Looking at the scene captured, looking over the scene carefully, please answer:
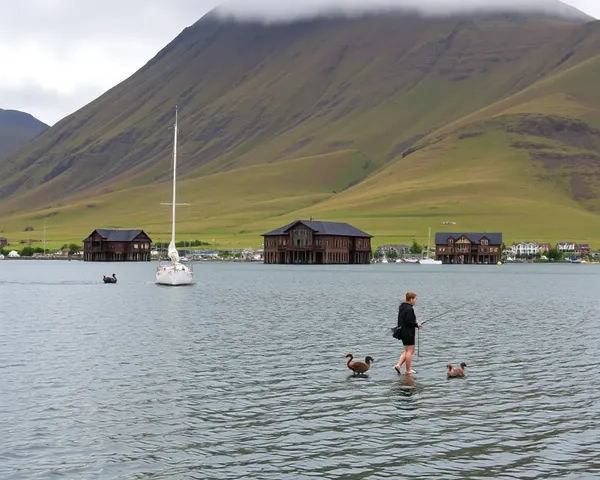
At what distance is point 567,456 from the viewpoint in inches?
1096

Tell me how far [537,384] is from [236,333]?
25909 mm

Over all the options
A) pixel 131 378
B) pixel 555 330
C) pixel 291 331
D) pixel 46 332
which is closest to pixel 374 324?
pixel 291 331

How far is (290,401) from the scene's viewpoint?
117 ft

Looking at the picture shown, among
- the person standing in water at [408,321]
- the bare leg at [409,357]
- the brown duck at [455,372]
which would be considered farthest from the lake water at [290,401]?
the person standing in water at [408,321]

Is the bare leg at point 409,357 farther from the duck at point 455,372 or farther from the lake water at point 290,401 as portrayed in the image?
the duck at point 455,372

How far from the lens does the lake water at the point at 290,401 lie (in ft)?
88.2

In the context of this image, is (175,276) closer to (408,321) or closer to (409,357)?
(409,357)

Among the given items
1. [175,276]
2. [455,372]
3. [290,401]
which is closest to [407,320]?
[455,372]

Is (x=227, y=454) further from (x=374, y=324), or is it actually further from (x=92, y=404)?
(x=374, y=324)

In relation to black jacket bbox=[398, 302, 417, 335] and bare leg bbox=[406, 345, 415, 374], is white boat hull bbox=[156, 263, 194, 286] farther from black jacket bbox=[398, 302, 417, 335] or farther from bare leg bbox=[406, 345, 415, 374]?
black jacket bbox=[398, 302, 417, 335]

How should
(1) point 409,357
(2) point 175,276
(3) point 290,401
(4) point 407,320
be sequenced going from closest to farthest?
(3) point 290,401, (4) point 407,320, (1) point 409,357, (2) point 175,276

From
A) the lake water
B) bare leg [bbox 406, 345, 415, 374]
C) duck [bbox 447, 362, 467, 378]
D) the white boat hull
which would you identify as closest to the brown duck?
duck [bbox 447, 362, 467, 378]

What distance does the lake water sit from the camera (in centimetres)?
2688

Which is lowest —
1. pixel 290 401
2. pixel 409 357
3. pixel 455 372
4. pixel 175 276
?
pixel 290 401
